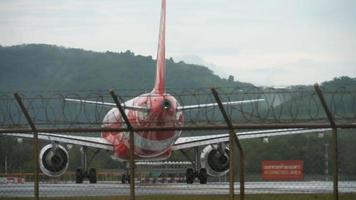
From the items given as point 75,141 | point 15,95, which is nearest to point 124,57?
point 75,141

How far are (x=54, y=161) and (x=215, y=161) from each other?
28.7 ft

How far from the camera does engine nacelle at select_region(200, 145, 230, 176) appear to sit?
5019 centimetres

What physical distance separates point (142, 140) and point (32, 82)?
9209cm

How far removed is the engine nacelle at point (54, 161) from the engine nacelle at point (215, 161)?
767 centimetres

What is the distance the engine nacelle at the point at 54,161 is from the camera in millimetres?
49969

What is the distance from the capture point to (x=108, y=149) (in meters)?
56.0

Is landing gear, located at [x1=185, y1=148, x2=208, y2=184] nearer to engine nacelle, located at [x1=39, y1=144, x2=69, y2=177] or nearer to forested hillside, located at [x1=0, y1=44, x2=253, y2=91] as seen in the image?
engine nacelle, located at [x1=39, y1=144, x2=69, y2=177]

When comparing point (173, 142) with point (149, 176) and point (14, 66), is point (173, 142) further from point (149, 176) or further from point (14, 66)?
point (14, 66)

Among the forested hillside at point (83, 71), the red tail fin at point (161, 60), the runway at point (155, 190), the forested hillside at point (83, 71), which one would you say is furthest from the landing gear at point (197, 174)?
→ the forested hillside at point (83, 71)

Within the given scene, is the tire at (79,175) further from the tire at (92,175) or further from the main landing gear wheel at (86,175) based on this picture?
the tire at (92,175)

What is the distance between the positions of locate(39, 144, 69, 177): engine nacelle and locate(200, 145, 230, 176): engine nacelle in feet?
25.2

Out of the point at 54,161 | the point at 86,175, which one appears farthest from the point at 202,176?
the point at 54,161

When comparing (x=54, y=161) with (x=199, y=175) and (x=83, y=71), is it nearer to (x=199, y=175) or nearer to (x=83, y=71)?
(x=199, y=175)

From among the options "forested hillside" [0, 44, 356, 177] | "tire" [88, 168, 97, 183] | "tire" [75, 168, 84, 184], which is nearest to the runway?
"tire" [88, 168, 97, 183]
